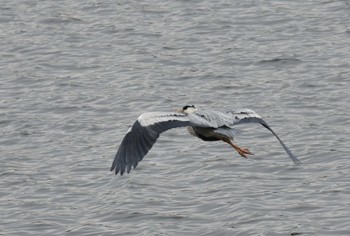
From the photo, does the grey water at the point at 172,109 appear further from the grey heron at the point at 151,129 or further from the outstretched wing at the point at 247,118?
the grey heron at the point at 151,129

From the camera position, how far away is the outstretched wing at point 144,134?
13.8m

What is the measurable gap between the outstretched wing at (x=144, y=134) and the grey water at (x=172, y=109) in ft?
8.56

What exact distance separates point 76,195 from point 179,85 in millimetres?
5451

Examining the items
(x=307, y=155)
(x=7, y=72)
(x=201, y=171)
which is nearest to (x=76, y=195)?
(x=201, y=171)

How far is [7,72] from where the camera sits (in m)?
24.1

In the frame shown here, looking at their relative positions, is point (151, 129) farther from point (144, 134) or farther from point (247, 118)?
point (247, 118)

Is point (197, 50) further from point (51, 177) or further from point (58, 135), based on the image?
point (51, 177)

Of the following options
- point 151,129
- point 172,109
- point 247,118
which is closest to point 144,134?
point 151,129

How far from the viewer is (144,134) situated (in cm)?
1396

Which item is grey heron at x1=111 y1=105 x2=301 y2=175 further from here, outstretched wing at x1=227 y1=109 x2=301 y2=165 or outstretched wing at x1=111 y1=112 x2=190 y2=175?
outstretched wing at x1=227 y1=109 x2=301 y2=165

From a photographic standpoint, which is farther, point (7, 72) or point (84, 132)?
point (7, 72)

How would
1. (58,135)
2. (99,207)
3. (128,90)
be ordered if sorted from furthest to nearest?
(128,90) < (58,135) < (99,207)

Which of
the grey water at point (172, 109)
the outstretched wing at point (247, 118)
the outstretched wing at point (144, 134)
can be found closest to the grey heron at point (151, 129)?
the outstretched wing at point (144, 134)

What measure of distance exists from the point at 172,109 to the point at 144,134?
7008 mm
